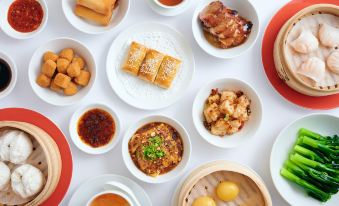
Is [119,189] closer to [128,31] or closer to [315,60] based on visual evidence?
[128,31]

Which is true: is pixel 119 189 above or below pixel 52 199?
above

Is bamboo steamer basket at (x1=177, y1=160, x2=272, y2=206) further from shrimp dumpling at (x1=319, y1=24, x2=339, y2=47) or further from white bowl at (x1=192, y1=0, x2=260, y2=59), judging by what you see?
shrimp dumpling at (x1=319, y1=24, x2=339, y2=47)

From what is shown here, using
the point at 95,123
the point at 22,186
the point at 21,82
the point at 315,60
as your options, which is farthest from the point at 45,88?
the point at 315,60

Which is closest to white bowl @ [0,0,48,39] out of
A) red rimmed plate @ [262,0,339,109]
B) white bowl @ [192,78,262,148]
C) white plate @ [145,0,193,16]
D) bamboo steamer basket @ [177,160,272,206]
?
white plate @ [145,0,193,16]

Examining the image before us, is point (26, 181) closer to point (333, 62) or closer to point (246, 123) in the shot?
point (246, 123)

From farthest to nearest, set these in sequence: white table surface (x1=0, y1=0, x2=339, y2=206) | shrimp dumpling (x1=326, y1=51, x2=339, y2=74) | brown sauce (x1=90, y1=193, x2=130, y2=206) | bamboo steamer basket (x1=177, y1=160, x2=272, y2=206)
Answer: white table surface (x1=0, y1=0, x2=339, y2=206) → shrimp dumpling (x1=326, y1=51, x2=339, y2=74) → bamboo steamer basket (x1=177, y1=160, x2=272, y2=206) → brown sauce (x1=90, y1=193, x2=130, y2=206)

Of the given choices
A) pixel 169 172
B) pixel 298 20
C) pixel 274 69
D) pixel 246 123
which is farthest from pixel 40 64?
pixel 298 20
